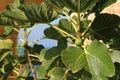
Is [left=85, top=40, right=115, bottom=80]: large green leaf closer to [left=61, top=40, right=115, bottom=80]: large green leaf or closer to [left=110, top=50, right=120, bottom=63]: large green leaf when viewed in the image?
[left=61, top=40, right=115, bottom=80]: large green leaf

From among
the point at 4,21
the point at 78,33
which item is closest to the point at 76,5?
the point at 78,33

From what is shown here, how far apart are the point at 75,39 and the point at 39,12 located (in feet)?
0.46

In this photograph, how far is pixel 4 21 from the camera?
48.5 inches

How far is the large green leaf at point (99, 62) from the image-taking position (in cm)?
89

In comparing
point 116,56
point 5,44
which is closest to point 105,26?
point 116,56

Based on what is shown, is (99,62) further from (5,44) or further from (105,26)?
(5,44)

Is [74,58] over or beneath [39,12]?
beneath

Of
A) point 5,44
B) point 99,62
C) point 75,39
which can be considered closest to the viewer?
point 99,62

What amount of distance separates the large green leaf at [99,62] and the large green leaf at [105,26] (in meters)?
0.15

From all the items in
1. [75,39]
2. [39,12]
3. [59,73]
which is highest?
[39,12]

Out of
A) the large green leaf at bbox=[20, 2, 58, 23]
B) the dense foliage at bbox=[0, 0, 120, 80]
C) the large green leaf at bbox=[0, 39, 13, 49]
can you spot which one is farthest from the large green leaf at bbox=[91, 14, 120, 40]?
the large green leaf at bbox=[0, 39, 13, 49]

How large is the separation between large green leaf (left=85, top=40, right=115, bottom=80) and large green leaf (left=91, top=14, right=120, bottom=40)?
15cm

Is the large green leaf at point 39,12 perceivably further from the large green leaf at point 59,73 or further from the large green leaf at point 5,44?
the large green leaf at point 5,44

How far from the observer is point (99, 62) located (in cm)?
90
